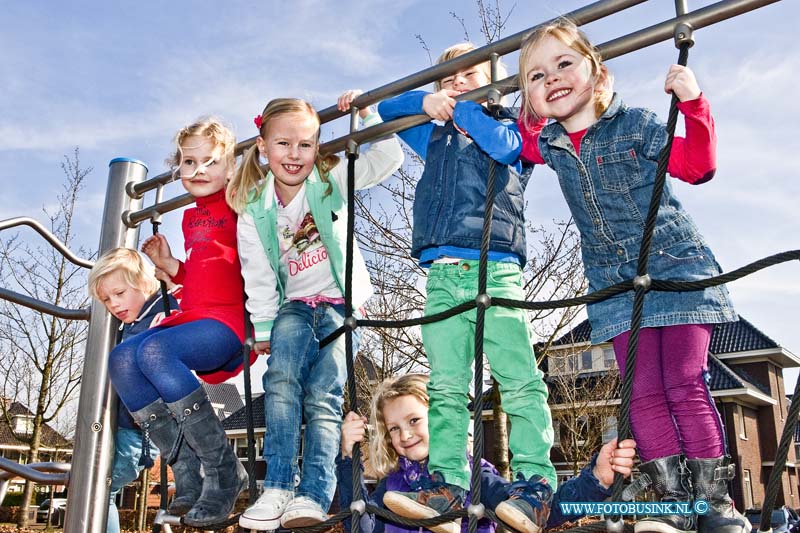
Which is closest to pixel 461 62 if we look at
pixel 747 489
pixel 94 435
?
pixel 94 435

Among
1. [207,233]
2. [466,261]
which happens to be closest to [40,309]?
[207,233]

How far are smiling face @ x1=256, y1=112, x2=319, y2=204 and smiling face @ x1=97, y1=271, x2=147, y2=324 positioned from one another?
0.80m

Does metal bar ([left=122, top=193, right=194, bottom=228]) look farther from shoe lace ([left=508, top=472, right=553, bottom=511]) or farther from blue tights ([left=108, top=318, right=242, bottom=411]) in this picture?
shoe lace ([left=508, top=472, right=553, bottom=511])

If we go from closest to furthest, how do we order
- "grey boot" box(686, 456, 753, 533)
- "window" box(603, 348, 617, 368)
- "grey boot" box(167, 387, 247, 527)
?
1. "grey boot" box(686, 456, 753, 533)
2. "grey boot" box(167, 387, 247, 527)
3. "window" box(603, 348, 617, 368)

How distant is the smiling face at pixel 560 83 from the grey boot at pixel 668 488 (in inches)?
35.1

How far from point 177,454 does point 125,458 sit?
77 centimetres

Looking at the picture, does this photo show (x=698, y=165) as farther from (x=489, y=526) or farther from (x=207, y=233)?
(x=207, y=233)

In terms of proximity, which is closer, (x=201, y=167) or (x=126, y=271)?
(x=201, y=167)

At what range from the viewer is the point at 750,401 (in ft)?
56.4

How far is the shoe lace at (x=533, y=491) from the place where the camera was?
1731 millimetres

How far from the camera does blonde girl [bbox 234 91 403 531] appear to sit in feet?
6.81

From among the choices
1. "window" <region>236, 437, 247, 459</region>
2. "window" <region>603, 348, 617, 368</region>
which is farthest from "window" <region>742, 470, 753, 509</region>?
"window" <region>236, 437, 247, 459</region>

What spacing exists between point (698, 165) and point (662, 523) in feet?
2.67

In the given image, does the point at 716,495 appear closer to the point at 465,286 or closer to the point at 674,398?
the point at 674,398
